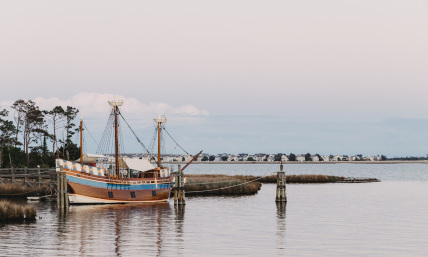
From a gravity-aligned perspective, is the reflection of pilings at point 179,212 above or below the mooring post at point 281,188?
below

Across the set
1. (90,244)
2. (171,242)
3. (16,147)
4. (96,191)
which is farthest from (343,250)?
(16,147)

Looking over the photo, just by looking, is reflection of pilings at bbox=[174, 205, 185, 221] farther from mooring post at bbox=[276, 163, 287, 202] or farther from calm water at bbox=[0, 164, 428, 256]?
mooring post at bbox=[276, 163, 287, 202]

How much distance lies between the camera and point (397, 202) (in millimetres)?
68750

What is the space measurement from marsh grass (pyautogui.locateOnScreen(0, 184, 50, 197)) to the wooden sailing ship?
769 centimetres

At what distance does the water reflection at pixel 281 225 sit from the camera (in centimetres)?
3450

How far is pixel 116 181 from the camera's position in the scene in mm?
63469

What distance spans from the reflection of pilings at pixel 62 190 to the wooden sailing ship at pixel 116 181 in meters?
1.82

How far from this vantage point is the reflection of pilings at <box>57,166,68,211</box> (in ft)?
180

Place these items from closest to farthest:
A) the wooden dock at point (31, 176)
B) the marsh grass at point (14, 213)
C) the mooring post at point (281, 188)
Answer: the marsh grass at point (14, 213)
the mooring post at point (281, 188)
the wooden dock at point (31, 176)

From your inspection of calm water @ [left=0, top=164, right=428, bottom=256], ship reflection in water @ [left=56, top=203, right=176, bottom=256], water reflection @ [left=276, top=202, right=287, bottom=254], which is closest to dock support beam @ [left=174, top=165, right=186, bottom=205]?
calm water @ [left=0, top=164, right=428, bottom=256]

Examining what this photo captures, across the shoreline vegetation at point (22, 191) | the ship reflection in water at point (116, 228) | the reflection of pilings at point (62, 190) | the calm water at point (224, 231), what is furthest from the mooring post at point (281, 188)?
the shoreline vegetation at point (22, 191)

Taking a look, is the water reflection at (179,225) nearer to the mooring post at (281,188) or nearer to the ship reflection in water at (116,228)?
the ship reflection in water at (116,228)

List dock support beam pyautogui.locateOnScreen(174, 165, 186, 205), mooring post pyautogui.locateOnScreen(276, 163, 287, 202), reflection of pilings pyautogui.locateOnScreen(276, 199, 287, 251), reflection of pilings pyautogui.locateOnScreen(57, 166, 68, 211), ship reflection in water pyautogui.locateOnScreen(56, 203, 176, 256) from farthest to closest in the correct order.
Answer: mooring post pyautogui.locateOnScreen(276, 163, 287, 202), dock support beam pyautogui.locateOnScreen(174, 165, 186, 205), reflection of pilings pyautogui.locateOnScreen(57, 166, 68, 211), reflection of pilings pyautogui.locateOnScreen(276, 199, 287, 251), ship reflection in water pyautogui.locateOnScreen(56, 203, 176, 256)

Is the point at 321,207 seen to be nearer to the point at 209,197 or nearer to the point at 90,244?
the point at 209,197
